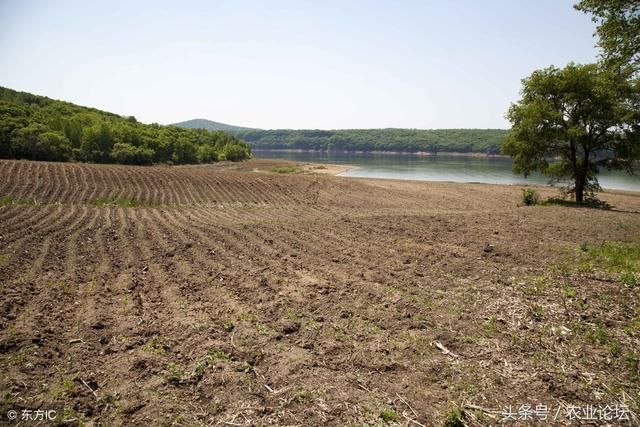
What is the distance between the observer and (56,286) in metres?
7.62

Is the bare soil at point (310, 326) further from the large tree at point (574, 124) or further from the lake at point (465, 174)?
the lake at point (465, 174)

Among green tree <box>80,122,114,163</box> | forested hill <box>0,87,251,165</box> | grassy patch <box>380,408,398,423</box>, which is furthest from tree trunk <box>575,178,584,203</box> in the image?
green tree <box>80,122,114,163</box>

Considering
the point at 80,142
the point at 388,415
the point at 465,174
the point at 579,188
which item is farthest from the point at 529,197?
the point at 80,142

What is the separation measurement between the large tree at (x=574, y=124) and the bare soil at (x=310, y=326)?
12818 mm

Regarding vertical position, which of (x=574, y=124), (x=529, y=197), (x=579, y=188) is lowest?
(x=529, y=197)

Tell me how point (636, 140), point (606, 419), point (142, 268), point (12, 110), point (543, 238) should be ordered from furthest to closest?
point (12, 110), point (636, 140), point (543, 238), point (142, 268), point (606, 419)

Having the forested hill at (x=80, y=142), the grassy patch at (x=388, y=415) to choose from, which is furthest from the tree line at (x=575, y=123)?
the forested hill at (x=80, y=142)

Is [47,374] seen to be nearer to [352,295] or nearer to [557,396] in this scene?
[352,295]

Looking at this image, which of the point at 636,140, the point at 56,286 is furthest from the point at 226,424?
the point at 636,140

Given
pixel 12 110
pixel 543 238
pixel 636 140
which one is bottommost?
pixel 543 238

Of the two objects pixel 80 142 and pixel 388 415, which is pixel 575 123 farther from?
pixel 80 142

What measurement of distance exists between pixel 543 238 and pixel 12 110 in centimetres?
8133

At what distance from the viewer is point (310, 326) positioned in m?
6.09

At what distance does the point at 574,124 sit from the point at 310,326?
961 inches
